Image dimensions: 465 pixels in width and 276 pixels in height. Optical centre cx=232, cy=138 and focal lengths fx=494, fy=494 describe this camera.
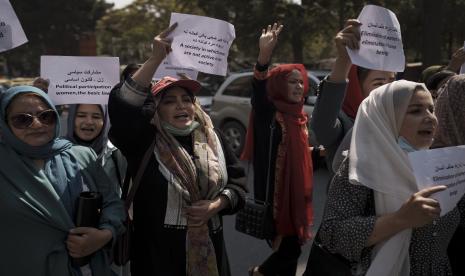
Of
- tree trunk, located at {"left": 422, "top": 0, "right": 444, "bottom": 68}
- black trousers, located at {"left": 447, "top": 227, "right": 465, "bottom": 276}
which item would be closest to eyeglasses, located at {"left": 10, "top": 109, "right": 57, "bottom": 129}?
black trousers, located at {"left": 447, "top": 227, "right": 465, "bottom": 276}

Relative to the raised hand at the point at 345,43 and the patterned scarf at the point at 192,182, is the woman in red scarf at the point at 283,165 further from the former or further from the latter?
the raised hand at the point at 345,43

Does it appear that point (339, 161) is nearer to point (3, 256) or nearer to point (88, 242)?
point (88, 242)

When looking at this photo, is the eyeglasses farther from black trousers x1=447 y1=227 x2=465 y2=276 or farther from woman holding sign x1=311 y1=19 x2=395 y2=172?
black trousers x1=447 y1=227 x2=465 y2=276

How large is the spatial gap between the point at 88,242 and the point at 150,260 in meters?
0.42

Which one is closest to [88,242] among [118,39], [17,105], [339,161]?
[17,105]

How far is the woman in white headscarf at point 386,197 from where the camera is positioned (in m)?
1.81

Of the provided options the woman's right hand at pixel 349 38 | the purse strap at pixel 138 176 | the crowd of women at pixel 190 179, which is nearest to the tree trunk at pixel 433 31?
the crowd of women at pixel 190 179

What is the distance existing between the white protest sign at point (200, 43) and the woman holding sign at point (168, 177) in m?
0.27

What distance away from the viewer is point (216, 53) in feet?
10.0

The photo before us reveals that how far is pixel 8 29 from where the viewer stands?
9.23ft

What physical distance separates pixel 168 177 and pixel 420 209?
3.98 feet

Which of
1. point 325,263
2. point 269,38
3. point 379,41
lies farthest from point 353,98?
point 325,263

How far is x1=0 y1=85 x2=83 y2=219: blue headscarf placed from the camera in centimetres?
214

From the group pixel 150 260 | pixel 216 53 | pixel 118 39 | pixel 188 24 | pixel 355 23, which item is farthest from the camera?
pixel 118 39
